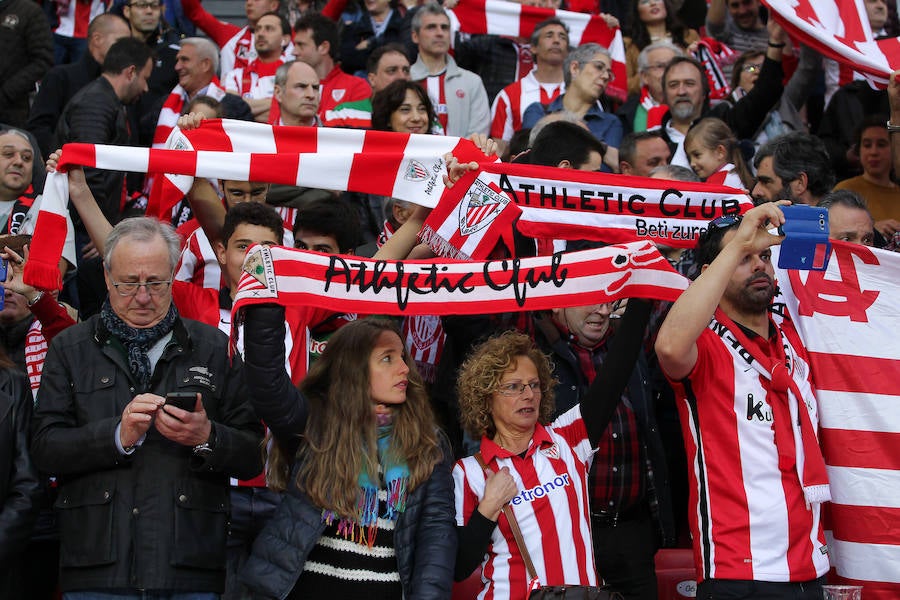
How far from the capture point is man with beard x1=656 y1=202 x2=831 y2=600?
15.4 ft

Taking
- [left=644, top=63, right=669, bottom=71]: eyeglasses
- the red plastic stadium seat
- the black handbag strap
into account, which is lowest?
the red plastic stadium seat

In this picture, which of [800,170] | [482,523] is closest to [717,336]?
[482,523]

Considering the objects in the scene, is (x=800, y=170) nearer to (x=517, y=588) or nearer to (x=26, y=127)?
(x=517, y=588)

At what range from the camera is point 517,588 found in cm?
480

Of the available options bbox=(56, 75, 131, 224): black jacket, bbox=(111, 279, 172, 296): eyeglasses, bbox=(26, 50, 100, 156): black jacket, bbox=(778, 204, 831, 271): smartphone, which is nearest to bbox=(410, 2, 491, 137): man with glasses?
bbox=(56, 75, 131, 224): black jacket

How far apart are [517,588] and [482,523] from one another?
279 mm

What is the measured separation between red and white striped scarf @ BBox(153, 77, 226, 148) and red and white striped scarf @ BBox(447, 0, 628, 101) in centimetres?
226

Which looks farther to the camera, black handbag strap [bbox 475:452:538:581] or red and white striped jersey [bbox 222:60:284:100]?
red and white striped jersey [bbox 222:60:284:100]

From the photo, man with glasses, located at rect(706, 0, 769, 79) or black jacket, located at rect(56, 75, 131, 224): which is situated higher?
man with glasses, located at rect(706, 0, 769, 79)

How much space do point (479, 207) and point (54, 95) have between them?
5.84 m

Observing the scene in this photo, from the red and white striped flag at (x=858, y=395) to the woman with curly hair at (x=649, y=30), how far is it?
6.05m

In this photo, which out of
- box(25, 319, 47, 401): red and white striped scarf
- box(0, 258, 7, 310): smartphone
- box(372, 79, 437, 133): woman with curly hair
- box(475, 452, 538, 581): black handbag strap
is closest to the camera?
box(475, 452, 538, 581): black handbag strap

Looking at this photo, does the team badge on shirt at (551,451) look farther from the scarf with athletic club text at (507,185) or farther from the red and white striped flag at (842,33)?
the red and white striped flag at (842,33)

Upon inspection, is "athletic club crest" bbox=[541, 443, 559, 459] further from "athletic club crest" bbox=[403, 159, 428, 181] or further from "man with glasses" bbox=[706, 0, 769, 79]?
"man with glasses" bbox=[706, 0, 769, 79]
